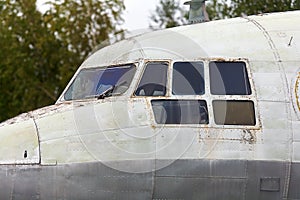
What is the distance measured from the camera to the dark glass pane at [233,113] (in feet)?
25.6

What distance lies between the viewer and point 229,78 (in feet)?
26.3

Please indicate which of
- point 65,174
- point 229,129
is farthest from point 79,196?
point 229,129

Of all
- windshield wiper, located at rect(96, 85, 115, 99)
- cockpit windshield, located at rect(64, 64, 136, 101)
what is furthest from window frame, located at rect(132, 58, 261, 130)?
windshield wiper, located at rect(96, 85, 115, 99)

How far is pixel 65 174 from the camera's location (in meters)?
7.46

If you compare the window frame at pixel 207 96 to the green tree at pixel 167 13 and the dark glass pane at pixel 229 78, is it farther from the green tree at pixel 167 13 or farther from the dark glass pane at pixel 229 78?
the green tree at pixel 167 13

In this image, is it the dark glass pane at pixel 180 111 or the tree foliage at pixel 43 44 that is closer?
→ the dark glass pane at pixel 180 111

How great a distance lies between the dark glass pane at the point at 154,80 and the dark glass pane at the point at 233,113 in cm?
72

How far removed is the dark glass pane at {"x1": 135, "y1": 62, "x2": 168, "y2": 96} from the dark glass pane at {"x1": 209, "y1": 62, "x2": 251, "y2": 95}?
1.99 ft

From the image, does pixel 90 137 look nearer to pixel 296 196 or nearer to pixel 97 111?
pixel 97 111

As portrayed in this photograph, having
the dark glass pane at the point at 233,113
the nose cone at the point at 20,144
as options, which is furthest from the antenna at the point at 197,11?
the nose cone at the point at 20,144

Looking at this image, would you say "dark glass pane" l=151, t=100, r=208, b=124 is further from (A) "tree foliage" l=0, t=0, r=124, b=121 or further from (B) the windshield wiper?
(A) "tree foliage" l=0, t=0, r=124, b=121

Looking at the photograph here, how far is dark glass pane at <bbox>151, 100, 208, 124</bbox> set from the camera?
777cm

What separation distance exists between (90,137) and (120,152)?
1.34 ft

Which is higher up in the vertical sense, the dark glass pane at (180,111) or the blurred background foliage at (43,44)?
the blurred background foliage at (43,44)
